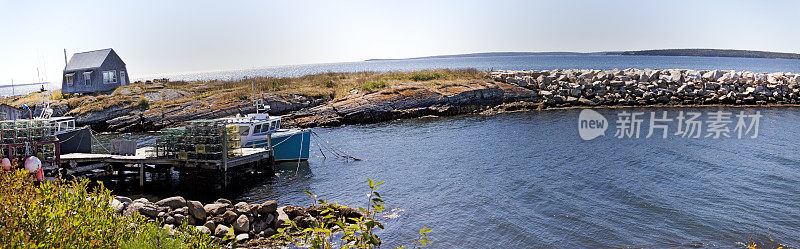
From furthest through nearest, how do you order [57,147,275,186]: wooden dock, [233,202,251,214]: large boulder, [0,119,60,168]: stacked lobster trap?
[57,147,275,186]: wooden dock
[0,119,60,168]: stacked lobster trap
[233,202,251,214]: large boulder

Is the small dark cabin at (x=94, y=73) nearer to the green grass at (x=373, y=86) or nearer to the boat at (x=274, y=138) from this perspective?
the green grass at (x=373, y=86)

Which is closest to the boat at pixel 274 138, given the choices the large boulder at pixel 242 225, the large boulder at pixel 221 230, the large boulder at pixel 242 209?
the large boulder at pixel 242 209

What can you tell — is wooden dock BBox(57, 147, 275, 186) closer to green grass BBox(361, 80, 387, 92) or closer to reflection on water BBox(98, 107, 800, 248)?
reflection on water BBox(98, 107, 800, 248)

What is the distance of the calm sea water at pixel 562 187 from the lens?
61.5 ft

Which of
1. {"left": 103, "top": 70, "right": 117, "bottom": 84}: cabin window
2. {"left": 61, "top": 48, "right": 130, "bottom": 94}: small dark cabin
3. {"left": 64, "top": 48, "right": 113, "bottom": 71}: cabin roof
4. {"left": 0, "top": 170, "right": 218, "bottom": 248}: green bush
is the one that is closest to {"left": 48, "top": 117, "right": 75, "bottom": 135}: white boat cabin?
{"left": 0, "top": 170, "right": 218, "bottom": 248}: green bush

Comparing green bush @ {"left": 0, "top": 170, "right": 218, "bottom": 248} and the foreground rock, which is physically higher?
green bush @ {"left": 0, "top": 170, "right": 218, "bottom": 248}

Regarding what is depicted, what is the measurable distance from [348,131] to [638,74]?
118 feet

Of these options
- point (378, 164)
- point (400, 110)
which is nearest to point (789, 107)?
point (400, 110)

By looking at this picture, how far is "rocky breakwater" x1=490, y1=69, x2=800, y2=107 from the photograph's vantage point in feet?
183

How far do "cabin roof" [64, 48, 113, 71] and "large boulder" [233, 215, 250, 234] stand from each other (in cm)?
5331

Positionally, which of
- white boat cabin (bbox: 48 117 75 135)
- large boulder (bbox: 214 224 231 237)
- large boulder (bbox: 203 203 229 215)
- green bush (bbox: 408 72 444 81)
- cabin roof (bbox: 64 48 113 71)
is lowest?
large boulder (bbox: 214 224 231 237)

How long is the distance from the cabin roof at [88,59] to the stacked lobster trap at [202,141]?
42.1m

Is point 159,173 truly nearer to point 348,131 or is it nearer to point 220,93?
point 348,131

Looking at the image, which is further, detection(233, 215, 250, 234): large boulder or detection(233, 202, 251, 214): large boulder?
detection(233, 202, 251, 214): large boulder
